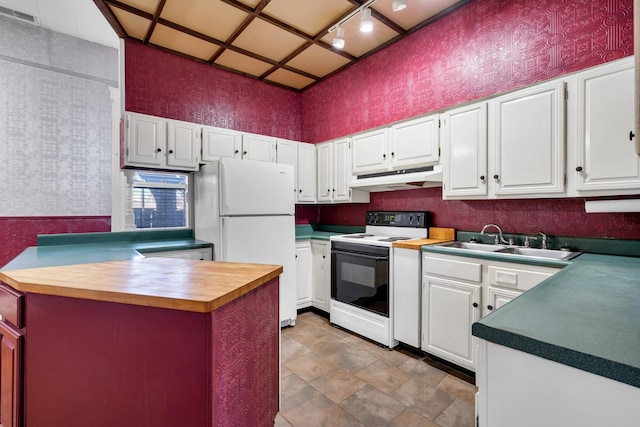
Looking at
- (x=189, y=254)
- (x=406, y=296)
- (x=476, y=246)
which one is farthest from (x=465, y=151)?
(x=189, y=254)

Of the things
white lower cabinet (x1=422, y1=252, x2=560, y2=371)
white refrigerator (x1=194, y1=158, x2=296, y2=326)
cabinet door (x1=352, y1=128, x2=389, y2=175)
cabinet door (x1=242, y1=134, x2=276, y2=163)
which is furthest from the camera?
cabinet door (x1=242, y1=134, x2=276, y2=163)

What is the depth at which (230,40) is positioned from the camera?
3.03 metres

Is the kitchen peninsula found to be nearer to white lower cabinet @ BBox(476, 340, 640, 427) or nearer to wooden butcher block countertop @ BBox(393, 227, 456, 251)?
white lower cabinet @ BBox(476, 340, 640, 427)

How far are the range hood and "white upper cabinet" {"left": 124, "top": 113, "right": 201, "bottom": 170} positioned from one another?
1808 millimetres

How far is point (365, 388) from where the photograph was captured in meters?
2.02

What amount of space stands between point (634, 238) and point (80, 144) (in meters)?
5.11

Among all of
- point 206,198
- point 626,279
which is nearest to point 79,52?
point 206,198

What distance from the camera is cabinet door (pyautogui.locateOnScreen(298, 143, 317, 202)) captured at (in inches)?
149

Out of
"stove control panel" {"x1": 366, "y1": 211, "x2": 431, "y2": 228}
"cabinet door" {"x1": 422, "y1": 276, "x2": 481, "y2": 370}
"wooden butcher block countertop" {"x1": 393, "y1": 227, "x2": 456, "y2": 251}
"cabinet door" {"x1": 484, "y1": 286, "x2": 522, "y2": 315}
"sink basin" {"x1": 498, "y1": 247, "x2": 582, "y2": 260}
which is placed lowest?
"cabinet door" {"x1": 422, "y1": 276, "x2": 481, "y2": 370}

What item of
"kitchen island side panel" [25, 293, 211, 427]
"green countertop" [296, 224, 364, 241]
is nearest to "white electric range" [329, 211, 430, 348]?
"green countertop" [296, 224, 364, 241]

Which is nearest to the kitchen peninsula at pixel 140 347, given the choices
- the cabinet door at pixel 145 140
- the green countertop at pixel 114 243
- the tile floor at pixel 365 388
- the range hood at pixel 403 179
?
the tile floor at pixel 365 388

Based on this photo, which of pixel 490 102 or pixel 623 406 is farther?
pixel 490 102

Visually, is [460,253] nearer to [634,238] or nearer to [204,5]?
[634,238]

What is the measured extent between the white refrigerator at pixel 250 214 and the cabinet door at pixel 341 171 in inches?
25.6
